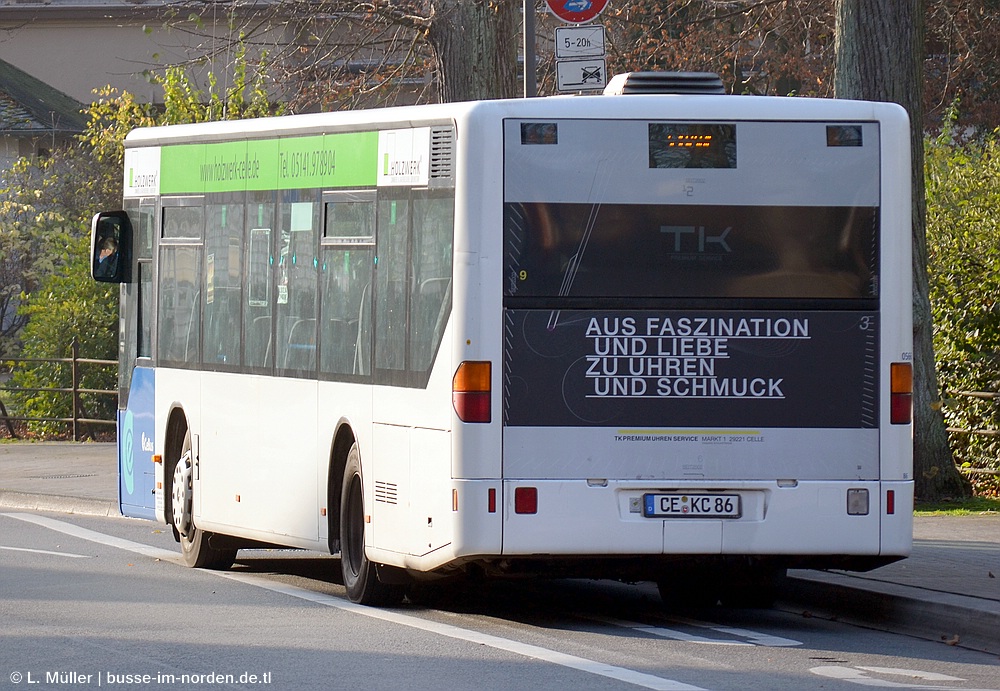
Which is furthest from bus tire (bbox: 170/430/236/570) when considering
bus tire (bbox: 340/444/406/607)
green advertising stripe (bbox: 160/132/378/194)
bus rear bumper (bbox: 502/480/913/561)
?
bus rear bumper (bbox: 502/480/913/561)

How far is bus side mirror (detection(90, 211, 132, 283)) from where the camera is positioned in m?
14.6

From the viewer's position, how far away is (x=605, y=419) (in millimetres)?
10016

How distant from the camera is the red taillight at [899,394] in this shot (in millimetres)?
10188

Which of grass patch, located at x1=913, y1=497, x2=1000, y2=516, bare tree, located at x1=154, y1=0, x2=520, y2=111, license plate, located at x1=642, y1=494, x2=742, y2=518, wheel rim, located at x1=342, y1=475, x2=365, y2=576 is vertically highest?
bare tree, located at x1=154, y1=0, x2=520, y2=111

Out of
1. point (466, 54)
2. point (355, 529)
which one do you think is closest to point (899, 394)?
point (355, 529)

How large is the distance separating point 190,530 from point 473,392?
445 centimetres

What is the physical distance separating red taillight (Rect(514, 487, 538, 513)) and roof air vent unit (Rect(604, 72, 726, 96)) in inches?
90.6

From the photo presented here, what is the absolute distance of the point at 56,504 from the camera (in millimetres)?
19031

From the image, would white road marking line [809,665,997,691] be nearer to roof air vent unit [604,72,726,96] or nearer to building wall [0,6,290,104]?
roof air vent unit [604,72,726,96]

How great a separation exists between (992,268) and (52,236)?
18.9 metres

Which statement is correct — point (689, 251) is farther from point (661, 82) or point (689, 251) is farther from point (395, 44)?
point (395, 44)

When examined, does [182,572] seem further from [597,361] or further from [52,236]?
[52,236]

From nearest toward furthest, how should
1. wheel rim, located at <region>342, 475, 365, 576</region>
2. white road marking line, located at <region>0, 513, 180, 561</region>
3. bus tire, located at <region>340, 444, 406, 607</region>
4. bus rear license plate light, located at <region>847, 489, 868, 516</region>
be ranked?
bus rear license plate light, located at <region>847, 489, 868, 516</region>
bus tire, located at <region>340, 444, 406, 607</region>
wheel rim, located at <region>342, 475, 365, 576</region>
white road marking line, located at <region>0, 513, 180, 561</region>

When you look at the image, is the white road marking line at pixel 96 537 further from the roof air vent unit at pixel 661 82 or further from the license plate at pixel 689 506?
the roof air vent unit at pixel 661 82
